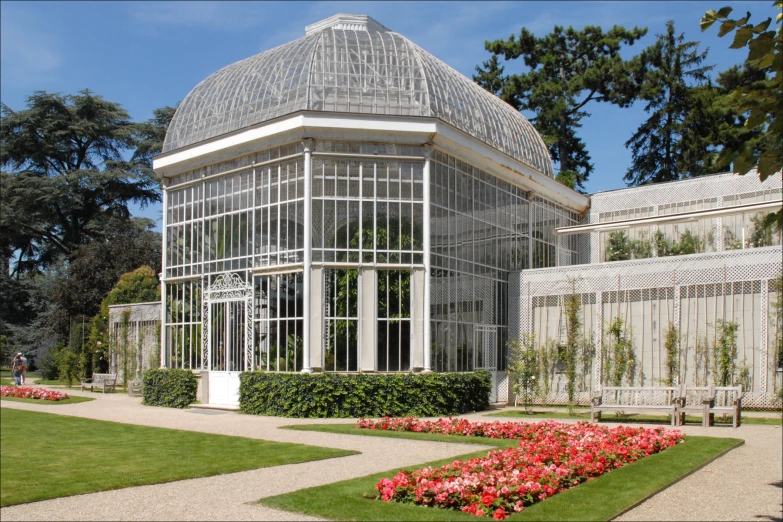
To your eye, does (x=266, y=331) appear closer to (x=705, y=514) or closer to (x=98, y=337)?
(x=98, y=337)

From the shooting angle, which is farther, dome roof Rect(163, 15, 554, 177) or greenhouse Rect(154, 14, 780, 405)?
dome roof Rect(163, 15, 554, 177)

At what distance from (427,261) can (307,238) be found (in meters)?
3.10

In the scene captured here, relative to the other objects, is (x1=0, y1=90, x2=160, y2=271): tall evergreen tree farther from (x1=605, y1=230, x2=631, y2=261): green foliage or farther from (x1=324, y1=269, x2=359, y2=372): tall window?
(x1=605, y1=230, x2=631, y2=261): green foliage

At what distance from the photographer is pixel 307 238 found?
19.0m

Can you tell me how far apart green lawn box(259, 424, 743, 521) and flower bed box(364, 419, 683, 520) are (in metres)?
0.18

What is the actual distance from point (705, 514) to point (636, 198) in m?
23.4

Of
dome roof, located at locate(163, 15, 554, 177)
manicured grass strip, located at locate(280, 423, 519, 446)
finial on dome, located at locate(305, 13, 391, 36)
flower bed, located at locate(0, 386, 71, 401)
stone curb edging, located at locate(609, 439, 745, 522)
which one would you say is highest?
finial on dome, located at locate(305, 13, 391, 36)

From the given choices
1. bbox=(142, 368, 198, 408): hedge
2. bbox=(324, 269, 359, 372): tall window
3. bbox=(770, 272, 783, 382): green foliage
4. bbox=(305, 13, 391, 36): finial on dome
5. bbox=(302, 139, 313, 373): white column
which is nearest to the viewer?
bbox=(302, 139, 313, 373): white column

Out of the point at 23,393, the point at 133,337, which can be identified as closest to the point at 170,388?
the point at 133,337

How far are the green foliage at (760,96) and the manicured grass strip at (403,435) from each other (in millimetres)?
7341

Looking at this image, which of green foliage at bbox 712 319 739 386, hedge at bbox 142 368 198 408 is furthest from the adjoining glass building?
green foliage at bbox 712 319 739 386

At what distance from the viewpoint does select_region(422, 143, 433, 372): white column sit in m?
19.4

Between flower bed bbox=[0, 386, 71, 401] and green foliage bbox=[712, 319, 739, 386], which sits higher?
flower bed bbox=[0, 386, 71, 401]

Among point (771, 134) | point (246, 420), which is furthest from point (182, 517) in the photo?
point (246, 420)
